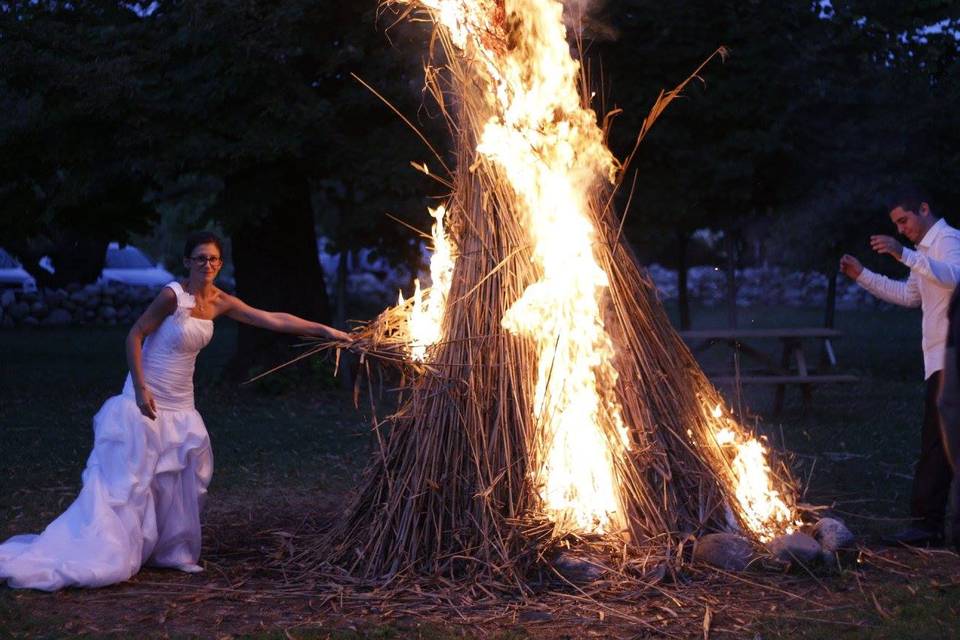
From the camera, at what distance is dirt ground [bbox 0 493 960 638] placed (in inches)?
198

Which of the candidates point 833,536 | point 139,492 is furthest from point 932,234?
point 139,492

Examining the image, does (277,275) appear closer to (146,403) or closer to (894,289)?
(146,403)

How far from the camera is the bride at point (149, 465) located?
5.84 metres

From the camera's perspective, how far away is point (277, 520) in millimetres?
7426

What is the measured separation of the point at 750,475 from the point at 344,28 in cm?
802

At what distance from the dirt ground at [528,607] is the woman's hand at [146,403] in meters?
0.78

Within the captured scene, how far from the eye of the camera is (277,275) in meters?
14.5

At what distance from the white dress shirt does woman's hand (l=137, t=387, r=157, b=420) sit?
146 inches

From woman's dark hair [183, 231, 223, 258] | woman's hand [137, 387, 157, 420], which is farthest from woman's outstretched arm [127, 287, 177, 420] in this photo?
woman's dark hair [183, 231, 223, 258]

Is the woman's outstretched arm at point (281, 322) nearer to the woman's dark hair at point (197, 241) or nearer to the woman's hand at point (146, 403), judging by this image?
the woman's dark hair at point (197, 241)

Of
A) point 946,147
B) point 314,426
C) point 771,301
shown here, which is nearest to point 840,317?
point 771,301

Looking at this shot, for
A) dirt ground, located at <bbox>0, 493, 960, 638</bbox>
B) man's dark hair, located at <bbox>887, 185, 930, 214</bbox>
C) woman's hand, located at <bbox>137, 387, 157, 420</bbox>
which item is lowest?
dirt ground, located at <bbox>0, 493, 960, 638</bbox>

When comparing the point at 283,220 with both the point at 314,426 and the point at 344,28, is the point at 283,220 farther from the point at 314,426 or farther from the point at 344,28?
the point at 314,426

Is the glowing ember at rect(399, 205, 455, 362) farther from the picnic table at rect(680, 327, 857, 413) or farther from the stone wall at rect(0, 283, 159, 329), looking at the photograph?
the stone wall at rect(0, 283, 159, 329)
